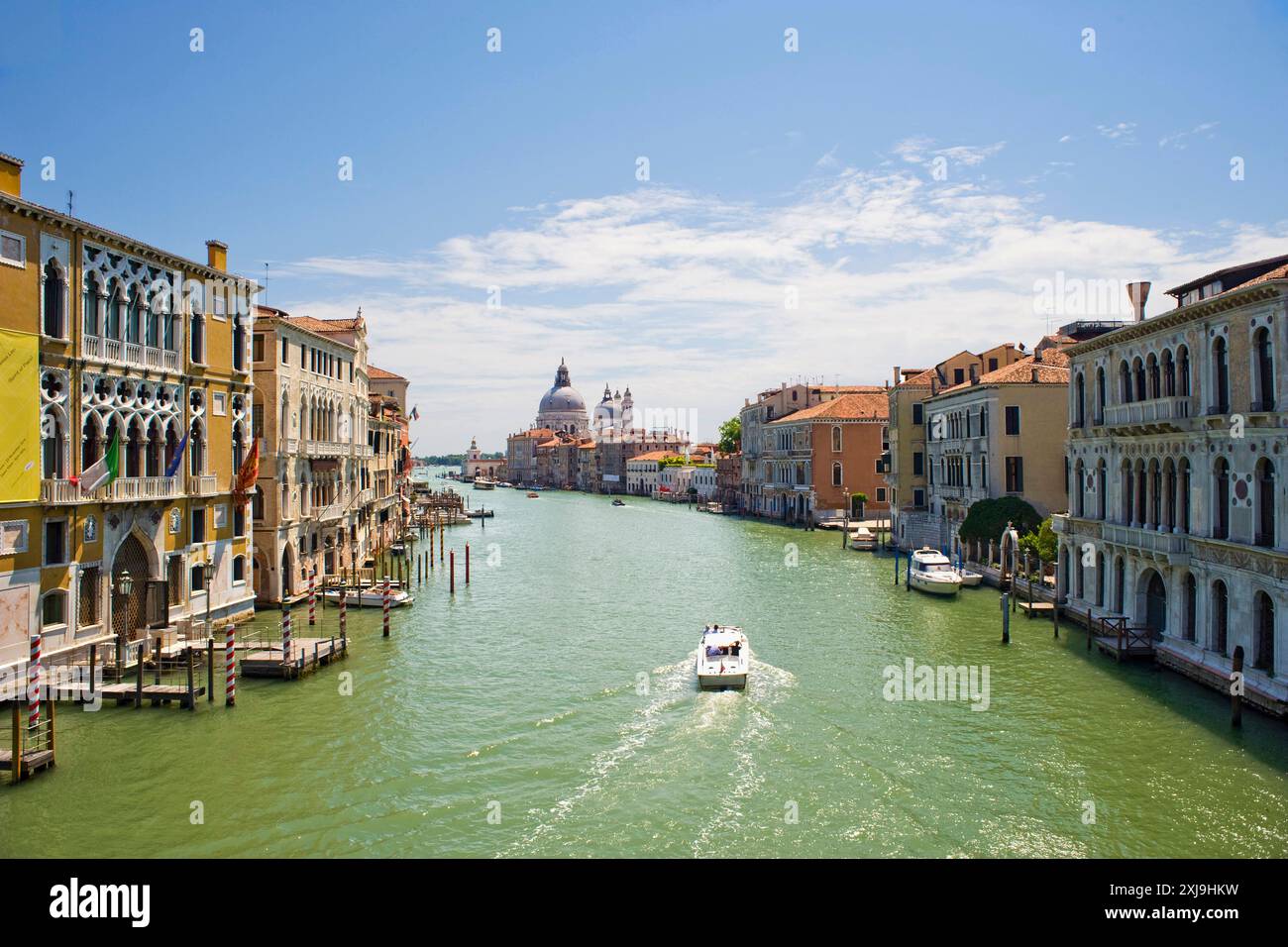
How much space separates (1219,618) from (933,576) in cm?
1322

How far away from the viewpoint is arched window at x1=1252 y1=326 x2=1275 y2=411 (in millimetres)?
15211

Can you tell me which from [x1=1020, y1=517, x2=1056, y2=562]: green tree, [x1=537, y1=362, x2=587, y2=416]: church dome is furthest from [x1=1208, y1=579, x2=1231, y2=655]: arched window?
[x1=537, y1=362, x2=587, y2=416]: church dome

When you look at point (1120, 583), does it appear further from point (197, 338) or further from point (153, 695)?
point (197, 338)

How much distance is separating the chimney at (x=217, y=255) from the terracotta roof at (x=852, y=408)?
41684 mm

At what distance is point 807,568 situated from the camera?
38281 mm

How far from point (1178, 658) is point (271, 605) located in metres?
22.8

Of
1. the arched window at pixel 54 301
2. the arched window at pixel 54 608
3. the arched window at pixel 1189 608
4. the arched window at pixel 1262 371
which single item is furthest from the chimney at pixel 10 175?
the arched window at pixel 1189 608

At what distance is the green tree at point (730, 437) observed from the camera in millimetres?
96688

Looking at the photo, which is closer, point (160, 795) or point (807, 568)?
point (160, 795)

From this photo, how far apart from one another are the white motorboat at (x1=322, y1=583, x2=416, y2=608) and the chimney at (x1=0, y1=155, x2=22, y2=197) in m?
14.9

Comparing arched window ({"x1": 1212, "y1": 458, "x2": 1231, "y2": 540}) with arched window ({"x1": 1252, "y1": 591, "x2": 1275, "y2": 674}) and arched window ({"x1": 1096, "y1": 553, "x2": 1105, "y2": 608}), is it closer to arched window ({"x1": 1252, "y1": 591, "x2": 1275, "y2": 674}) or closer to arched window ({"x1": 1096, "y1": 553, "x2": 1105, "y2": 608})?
arched window ({"x1": 1252, "y1": 591, "x2": 1275, "y2": 674})
